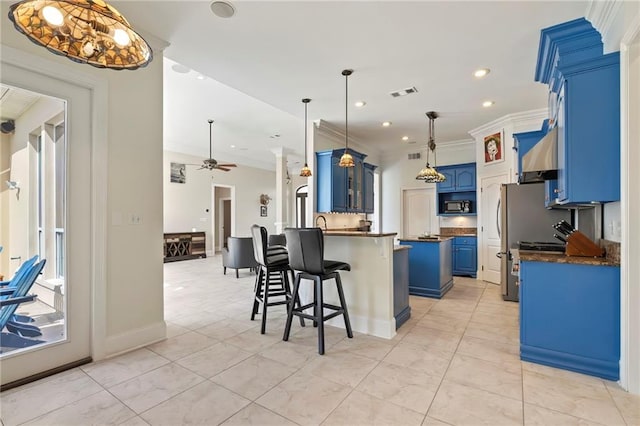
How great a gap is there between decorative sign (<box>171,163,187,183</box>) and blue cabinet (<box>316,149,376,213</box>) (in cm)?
487

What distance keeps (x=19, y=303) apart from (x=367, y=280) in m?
2.88

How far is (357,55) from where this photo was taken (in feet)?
10.6

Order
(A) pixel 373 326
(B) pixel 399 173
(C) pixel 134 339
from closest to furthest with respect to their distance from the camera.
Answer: (C) pixel 134 339 → (A) pixel 373 326 → (B) pixel 399 173

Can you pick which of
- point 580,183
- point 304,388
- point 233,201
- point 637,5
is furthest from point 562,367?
point 233,201

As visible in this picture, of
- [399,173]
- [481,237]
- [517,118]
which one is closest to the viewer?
[517,118]

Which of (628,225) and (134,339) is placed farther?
(134,339)

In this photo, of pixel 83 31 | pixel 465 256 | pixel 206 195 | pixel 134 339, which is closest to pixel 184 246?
pixel 206 195

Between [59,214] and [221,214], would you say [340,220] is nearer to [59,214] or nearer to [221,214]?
[59,214]

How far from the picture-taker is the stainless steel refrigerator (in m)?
4.05

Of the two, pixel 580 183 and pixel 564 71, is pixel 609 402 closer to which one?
pixel 580 183

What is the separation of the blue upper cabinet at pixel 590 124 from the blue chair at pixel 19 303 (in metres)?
4.20

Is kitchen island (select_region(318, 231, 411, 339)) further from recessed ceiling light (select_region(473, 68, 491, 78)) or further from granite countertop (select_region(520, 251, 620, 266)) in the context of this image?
recessed ceiling light (select_region(473, 68, 491, 78))

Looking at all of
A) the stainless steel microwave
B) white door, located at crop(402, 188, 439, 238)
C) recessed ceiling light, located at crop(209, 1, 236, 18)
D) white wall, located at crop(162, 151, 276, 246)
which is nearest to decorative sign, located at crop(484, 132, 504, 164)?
the stainless steel microwave

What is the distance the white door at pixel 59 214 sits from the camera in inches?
92.8
